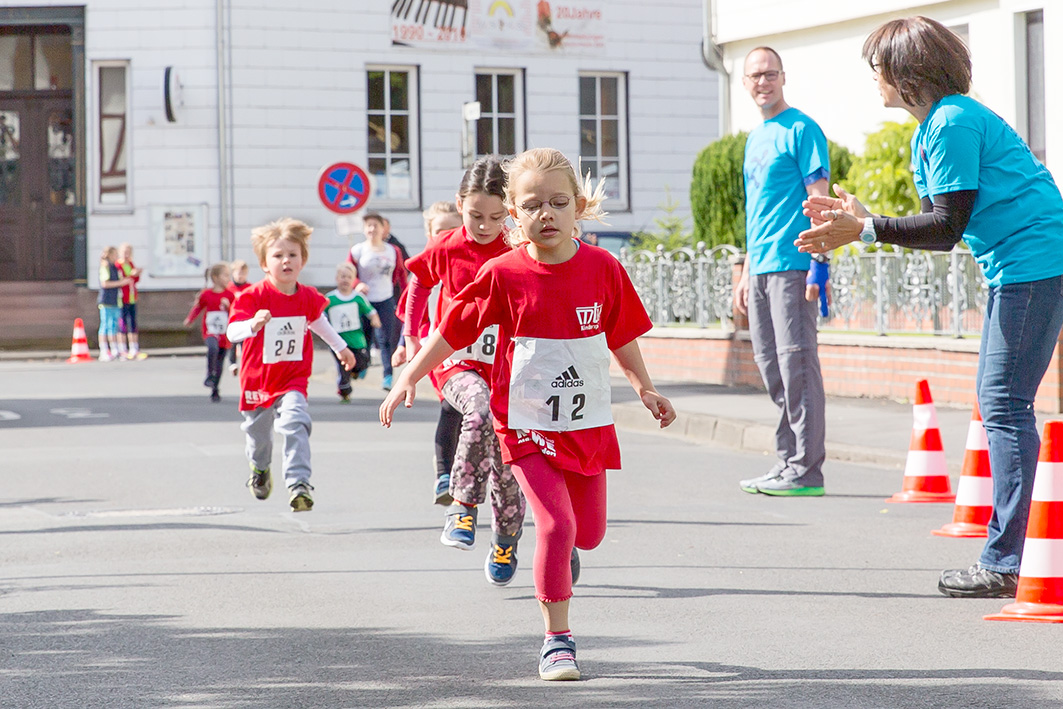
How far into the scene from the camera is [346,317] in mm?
14805

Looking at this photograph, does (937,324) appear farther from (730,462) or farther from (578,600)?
(578,600)

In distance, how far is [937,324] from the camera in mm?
13047

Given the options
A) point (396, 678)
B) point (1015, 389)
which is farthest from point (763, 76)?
point (396, 678)

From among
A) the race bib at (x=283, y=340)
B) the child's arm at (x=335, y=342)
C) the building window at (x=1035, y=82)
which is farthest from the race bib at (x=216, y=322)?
the building window at (x=1035, y=82)

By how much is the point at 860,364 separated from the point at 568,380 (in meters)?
9.24

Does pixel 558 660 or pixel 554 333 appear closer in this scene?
pixel 558 660

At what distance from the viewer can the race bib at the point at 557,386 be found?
495 centimetres

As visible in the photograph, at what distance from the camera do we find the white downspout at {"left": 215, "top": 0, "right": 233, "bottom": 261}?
2720 cm

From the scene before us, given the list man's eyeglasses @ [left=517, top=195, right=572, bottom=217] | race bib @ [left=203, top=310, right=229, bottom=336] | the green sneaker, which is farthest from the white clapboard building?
man's eyeglasses @ [left=517, top=195, right=572, bottom=217]

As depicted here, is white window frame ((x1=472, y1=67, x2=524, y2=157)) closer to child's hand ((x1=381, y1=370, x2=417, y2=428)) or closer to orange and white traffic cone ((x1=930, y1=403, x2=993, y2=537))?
orange and white traffic cone ((x1=930, y1=403, x2=993, y2=537))

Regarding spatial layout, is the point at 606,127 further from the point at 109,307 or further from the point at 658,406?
the point at 658,406

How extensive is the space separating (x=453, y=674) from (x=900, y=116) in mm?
13674

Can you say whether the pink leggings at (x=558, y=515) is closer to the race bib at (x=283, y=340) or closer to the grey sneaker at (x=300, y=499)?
the grey sneaker at (x=300, y=499)

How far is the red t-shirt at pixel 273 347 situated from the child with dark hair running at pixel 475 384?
53.5 inches
